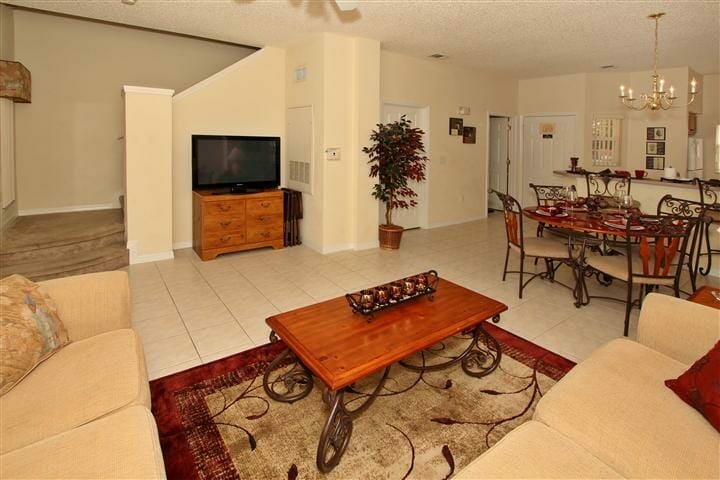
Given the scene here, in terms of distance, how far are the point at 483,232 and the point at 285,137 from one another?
340 centimetres

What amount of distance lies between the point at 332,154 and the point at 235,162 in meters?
1.23

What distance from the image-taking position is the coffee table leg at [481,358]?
8.22 feet

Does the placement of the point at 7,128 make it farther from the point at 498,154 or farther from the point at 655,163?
the point at 655,163

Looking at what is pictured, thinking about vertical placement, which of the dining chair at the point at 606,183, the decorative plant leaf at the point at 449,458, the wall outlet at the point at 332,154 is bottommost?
the decorative plant leaf at the point at 449,458

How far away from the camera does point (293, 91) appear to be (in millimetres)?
5594

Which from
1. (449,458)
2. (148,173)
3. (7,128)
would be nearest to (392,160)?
(148,173)

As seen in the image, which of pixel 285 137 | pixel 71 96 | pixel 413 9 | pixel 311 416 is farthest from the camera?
pixel 285 137

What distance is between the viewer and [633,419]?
1446mm

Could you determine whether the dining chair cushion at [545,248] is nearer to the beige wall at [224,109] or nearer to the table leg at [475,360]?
the table leg at [475,360]

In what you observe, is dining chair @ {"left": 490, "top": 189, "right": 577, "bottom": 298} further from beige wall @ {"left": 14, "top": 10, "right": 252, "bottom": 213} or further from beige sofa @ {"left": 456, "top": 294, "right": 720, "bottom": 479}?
beige wall @ {"left": 14, "top": 10, "right": 252, "bottom": 213}

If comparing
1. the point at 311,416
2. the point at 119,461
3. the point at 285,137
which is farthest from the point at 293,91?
the point at 119,461

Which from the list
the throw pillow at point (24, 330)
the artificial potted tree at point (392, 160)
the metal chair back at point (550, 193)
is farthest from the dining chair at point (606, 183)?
the throw pillow at point (24, 330)

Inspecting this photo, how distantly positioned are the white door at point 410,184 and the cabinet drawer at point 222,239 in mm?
2180

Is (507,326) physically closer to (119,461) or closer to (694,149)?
(119,461)
